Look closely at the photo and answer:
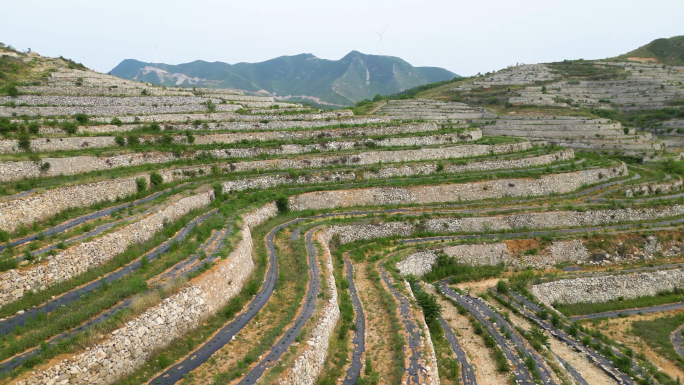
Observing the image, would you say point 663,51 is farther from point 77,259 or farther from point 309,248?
point 77,259

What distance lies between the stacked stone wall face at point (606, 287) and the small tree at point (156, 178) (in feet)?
107

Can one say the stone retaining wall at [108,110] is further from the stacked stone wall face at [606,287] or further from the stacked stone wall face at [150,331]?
the stacked stone wall face at [606,287]

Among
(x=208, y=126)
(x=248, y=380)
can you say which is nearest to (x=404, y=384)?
(x=248, y=380)

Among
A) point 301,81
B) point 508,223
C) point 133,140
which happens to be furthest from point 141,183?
point 301,81

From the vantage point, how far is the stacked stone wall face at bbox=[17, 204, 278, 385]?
10008 millimetres

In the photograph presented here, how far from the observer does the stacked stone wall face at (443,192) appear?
3400 cm

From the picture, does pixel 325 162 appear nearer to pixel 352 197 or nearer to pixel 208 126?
pixel 352 197

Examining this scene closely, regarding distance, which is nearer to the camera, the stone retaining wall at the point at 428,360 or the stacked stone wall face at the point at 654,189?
the stone retaining wall at the point at 428,360

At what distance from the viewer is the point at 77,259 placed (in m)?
16.0

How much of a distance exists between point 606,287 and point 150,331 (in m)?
32.7

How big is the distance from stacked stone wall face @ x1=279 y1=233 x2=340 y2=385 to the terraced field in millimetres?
104

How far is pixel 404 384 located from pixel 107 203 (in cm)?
2379

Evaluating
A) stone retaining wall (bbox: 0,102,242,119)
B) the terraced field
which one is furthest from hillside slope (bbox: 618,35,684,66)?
stone retaining wall (bbox: 0,102,242,119)

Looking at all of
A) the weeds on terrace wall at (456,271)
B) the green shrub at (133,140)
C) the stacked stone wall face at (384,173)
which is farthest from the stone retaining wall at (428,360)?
the green shrub at (133,140)
